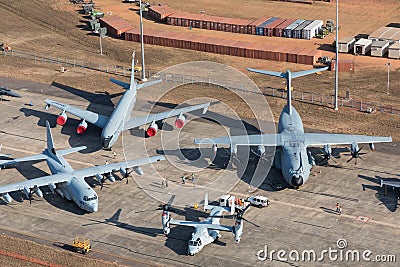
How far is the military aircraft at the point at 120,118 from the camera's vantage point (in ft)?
397

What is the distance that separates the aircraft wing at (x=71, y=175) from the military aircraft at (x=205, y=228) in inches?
577

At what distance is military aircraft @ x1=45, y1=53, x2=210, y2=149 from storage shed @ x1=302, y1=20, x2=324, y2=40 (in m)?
57.0

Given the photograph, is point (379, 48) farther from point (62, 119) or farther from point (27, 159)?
point (27, 159)

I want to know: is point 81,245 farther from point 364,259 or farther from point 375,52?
point 375,52

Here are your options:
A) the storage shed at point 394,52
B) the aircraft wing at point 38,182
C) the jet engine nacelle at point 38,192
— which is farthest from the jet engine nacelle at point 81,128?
the storage shed at point 394,52

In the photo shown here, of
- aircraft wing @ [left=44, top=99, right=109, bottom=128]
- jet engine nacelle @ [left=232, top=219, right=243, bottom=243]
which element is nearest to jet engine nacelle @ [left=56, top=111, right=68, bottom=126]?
aircraft wing @ [left=44, top=99, right=109, bottom=128]

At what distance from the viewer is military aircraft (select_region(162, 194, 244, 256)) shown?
92688 millimetres

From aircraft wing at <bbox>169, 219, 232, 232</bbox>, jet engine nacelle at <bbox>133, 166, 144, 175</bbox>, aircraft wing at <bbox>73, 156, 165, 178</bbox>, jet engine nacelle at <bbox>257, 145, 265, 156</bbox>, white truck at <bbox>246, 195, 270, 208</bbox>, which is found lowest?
white truck at <bbox>246, 195, 270, 208</bbox>

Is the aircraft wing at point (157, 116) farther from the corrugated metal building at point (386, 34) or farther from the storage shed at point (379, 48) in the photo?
Result: the corrugated metal building at point (386, 34)

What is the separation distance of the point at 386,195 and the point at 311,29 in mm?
82486

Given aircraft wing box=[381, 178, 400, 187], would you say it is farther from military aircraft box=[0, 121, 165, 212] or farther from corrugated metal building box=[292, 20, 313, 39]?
corrugated metal building box=[292, 20, 313, 39]

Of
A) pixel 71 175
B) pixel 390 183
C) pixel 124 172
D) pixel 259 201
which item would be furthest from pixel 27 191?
pixel 390 183

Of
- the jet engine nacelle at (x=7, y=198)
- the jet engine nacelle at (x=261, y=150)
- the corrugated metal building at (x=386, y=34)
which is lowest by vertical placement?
the jet engine nacelle at (x=7, y=198)

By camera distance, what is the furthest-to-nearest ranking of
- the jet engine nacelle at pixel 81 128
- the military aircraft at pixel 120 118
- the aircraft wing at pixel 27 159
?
the jet engine nacelle at pixel 81 128, the military aircraft at pixel 120 118, the aircraft wing at pixel 27 159
